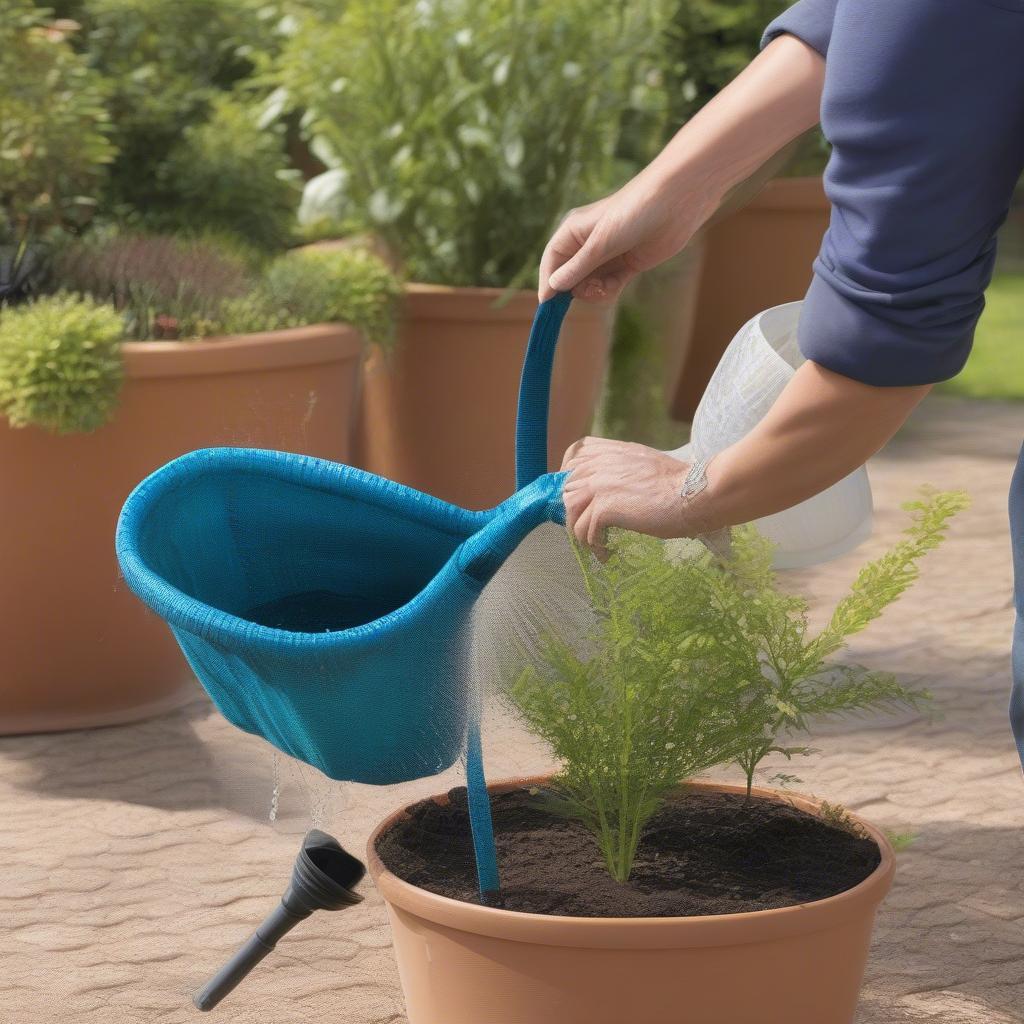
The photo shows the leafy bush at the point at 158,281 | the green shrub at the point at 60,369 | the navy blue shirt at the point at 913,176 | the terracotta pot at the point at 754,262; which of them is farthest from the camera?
the terracotta pot at the point at 754,262

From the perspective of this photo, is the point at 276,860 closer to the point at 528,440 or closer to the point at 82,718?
the point at 82,718

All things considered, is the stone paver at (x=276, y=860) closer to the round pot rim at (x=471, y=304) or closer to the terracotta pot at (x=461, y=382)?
the terracotta pot at (x=461, y=382)

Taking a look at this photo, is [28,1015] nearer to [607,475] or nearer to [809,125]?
[607,475]

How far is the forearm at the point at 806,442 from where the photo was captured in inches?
49.3

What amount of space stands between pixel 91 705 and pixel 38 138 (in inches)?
52.3

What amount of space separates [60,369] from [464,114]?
1.63 metres

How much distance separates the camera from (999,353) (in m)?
8.16

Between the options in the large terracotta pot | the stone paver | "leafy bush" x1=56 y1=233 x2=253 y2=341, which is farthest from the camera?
"leafy bush" x1=56 y1=233 x2=253 y2=341

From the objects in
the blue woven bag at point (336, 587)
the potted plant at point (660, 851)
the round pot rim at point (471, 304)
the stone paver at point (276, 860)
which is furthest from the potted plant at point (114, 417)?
the potted plant at point (660, 851)

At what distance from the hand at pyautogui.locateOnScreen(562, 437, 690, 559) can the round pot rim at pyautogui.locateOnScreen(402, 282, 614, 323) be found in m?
2.57

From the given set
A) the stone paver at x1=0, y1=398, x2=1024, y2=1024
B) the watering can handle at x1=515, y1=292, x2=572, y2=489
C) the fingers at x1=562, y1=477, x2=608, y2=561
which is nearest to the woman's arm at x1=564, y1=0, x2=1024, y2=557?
the fingers at x1=562, y1=477, x2=608, y2=561

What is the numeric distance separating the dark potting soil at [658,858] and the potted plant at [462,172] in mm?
2174

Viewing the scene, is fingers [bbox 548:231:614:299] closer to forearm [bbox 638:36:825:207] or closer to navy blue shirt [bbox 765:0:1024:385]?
forearm [bbox 638:36:825:207]

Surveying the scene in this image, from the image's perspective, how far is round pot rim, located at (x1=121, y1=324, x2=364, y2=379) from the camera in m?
2.95
